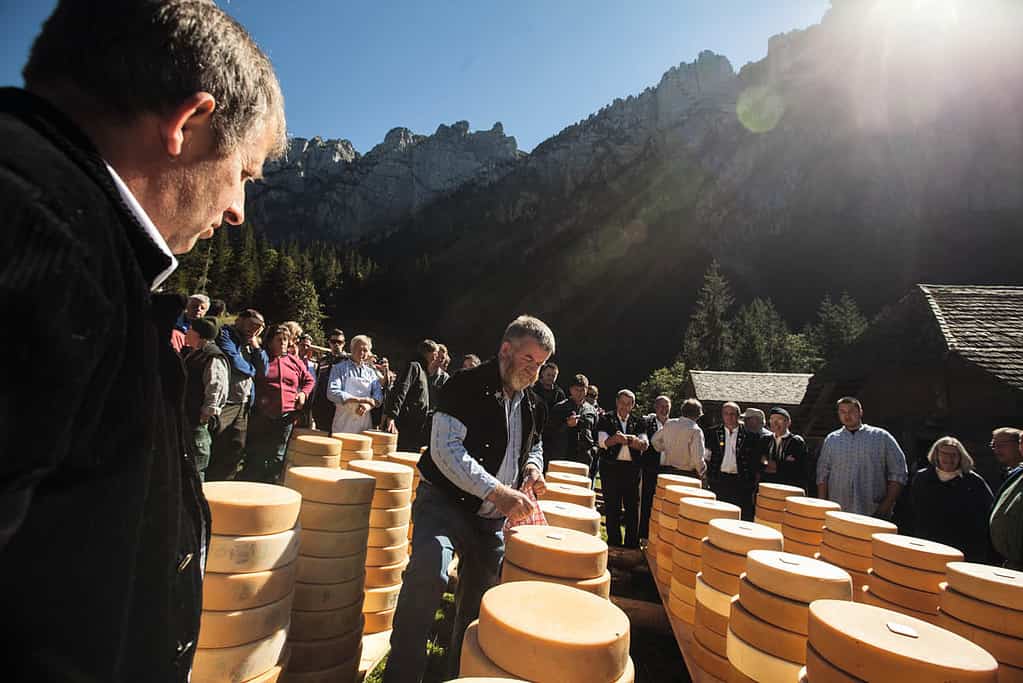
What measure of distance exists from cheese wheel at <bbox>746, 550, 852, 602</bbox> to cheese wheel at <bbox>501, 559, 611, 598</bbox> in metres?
0.67

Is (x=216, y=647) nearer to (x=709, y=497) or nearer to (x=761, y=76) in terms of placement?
(x=709, y=497)

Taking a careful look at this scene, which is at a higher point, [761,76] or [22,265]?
[761,76]

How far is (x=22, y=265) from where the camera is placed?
1.53 feet

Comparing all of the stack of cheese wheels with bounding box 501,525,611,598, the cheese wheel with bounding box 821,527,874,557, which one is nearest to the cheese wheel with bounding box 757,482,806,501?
the cheese wheel with bounding box 821,527,874,557

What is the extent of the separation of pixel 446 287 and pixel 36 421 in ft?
278

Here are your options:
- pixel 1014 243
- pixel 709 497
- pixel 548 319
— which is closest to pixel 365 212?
pixel 548 319

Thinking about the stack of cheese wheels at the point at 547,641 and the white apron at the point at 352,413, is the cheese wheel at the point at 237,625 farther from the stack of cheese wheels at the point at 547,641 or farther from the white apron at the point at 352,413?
the white apron at the point at 352,413

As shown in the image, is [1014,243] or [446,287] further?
[446,287]

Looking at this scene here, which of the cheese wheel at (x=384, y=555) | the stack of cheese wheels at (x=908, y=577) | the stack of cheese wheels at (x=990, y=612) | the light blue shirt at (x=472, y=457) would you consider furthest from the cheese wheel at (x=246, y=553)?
the stack of cheese wheels at (x=908, y=577)

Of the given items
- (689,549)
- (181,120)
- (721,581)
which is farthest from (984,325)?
(181,120)

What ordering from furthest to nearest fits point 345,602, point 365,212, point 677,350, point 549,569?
point 365,212 → point 677,350 → point 345,602 → point 549,569

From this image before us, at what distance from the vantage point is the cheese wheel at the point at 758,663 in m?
1.95

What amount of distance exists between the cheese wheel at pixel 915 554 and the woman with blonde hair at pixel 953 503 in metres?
3.18

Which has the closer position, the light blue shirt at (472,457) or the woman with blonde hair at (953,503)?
the light blue shirt at (472,457)
